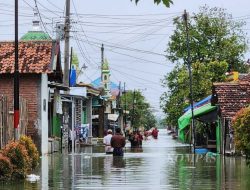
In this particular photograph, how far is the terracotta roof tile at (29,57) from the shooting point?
32531mm

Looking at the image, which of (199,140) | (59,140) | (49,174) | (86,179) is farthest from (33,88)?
(199,140)

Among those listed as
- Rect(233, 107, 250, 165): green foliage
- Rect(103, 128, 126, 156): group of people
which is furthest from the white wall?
Rect(233, 107, 250, 165): green foliage

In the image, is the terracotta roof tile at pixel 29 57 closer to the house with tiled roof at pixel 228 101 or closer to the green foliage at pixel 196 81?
the house with tiled roof at pixel 228 101

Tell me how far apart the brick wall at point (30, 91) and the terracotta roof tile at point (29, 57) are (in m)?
0.73

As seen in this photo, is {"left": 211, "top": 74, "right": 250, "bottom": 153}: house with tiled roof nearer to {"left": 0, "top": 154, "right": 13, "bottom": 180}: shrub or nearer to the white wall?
the white wall

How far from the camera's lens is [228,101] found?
34625 millimetres

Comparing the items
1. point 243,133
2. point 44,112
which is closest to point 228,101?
point 44,112

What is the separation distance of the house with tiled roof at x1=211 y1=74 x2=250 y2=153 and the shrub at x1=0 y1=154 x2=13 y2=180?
705 inches

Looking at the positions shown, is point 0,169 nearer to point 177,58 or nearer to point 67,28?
point 67,28

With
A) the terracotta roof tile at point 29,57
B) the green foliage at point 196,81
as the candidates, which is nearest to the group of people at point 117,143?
the terracotta roof tile at point 29,57

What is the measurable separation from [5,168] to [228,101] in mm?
19129

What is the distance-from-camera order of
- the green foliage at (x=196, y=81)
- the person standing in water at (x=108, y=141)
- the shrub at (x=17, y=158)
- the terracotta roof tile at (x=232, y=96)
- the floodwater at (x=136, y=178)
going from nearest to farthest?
the floodwater at (x=136, y=178)
the shrub at (x=17, y=158)
the person standing in water at (x=108, y=141)
the terracotta roof tile at (x=232, y=96)
the green foliage at (x=196, y=81)

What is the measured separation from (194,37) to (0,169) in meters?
52.4

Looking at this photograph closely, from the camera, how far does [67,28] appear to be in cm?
4362
